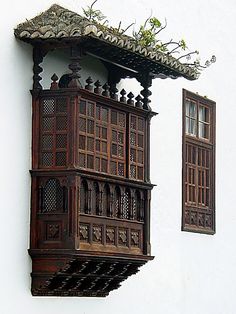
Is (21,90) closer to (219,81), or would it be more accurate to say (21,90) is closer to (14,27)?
(14,27)

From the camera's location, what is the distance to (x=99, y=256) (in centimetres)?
1052

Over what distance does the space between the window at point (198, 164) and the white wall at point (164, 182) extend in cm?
15

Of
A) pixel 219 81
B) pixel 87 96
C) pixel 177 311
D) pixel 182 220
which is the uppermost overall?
pixel 219 81

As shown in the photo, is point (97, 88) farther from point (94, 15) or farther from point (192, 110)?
point (192, 110)

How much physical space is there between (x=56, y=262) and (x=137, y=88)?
2.79m

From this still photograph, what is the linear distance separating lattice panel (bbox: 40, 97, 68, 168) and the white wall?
14 centimetres

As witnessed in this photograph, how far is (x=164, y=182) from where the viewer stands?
42.8 feet

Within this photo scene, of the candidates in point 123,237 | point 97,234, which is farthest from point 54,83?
point 123,237

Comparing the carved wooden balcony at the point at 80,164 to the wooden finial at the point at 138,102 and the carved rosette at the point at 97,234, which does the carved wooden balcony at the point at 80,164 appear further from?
the wooden finial at the point at 138,102

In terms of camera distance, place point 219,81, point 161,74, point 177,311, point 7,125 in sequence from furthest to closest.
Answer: point 219,81 → point 177,311 → point 161,74 → point 7,125

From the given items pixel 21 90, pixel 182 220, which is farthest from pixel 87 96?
pixel 182 220

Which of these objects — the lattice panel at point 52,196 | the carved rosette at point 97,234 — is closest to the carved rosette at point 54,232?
the lattice panel at point 52,196

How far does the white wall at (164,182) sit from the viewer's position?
10227 millimetres

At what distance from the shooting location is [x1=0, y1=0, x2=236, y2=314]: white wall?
10.2m
